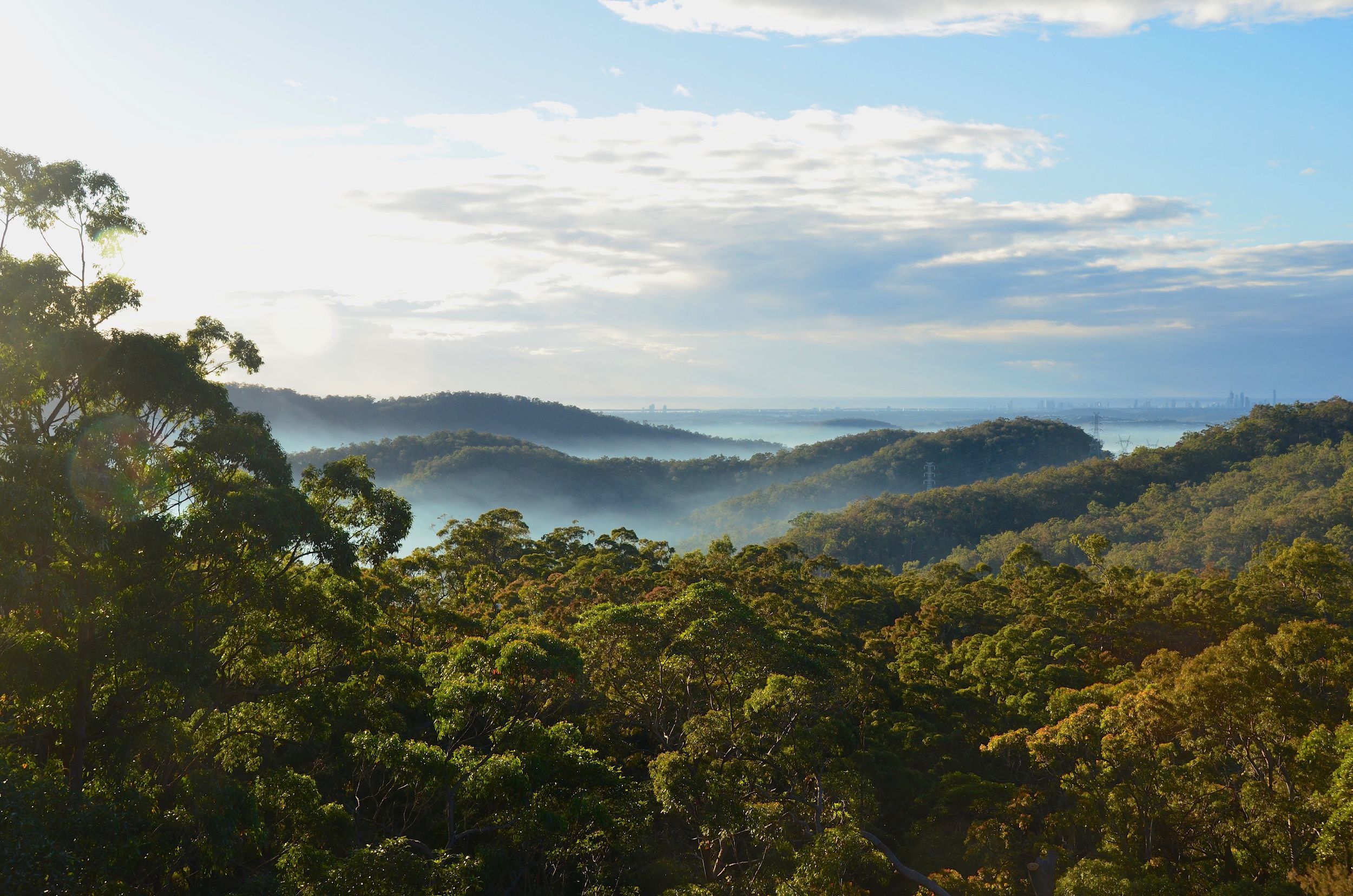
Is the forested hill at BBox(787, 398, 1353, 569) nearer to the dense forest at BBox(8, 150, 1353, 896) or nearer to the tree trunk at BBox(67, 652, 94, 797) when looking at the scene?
the dense forest at BBox(8, 150, 1353, 896)

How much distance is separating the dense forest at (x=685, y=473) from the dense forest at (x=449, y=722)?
12866 centimetres

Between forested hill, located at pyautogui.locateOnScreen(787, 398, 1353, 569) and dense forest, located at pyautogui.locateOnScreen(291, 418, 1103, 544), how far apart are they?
145 ft

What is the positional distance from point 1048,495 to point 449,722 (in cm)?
10565

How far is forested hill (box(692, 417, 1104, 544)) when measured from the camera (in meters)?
148

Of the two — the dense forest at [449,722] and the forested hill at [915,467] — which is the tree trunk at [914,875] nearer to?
the dense forest at [449,722]

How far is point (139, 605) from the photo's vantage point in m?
11.2

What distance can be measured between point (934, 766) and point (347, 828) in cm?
1405

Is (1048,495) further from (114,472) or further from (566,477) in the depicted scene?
(114,472)

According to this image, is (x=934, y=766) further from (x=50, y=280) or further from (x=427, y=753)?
(x=50, y=280)

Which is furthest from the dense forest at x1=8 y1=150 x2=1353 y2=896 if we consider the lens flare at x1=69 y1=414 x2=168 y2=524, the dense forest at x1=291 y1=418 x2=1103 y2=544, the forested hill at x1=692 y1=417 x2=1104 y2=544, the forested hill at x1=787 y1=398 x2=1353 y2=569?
the dense forest at x1=291 y1=418 x2=1103 y2=544

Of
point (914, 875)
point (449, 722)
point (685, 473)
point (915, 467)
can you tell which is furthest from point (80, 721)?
point (685, 473)

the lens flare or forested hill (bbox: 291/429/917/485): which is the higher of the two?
the lens flare

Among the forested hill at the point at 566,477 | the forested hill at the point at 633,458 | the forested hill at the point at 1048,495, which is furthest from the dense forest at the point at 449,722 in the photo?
the forested hill at the point at 633,458

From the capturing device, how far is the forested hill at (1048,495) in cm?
9569
